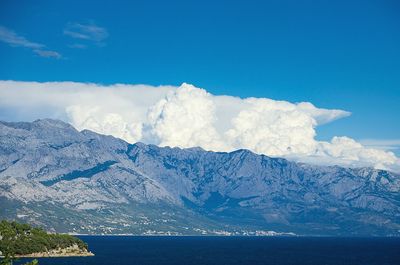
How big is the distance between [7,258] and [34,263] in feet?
15.5

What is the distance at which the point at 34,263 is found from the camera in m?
101

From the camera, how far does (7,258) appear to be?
9956 cm
